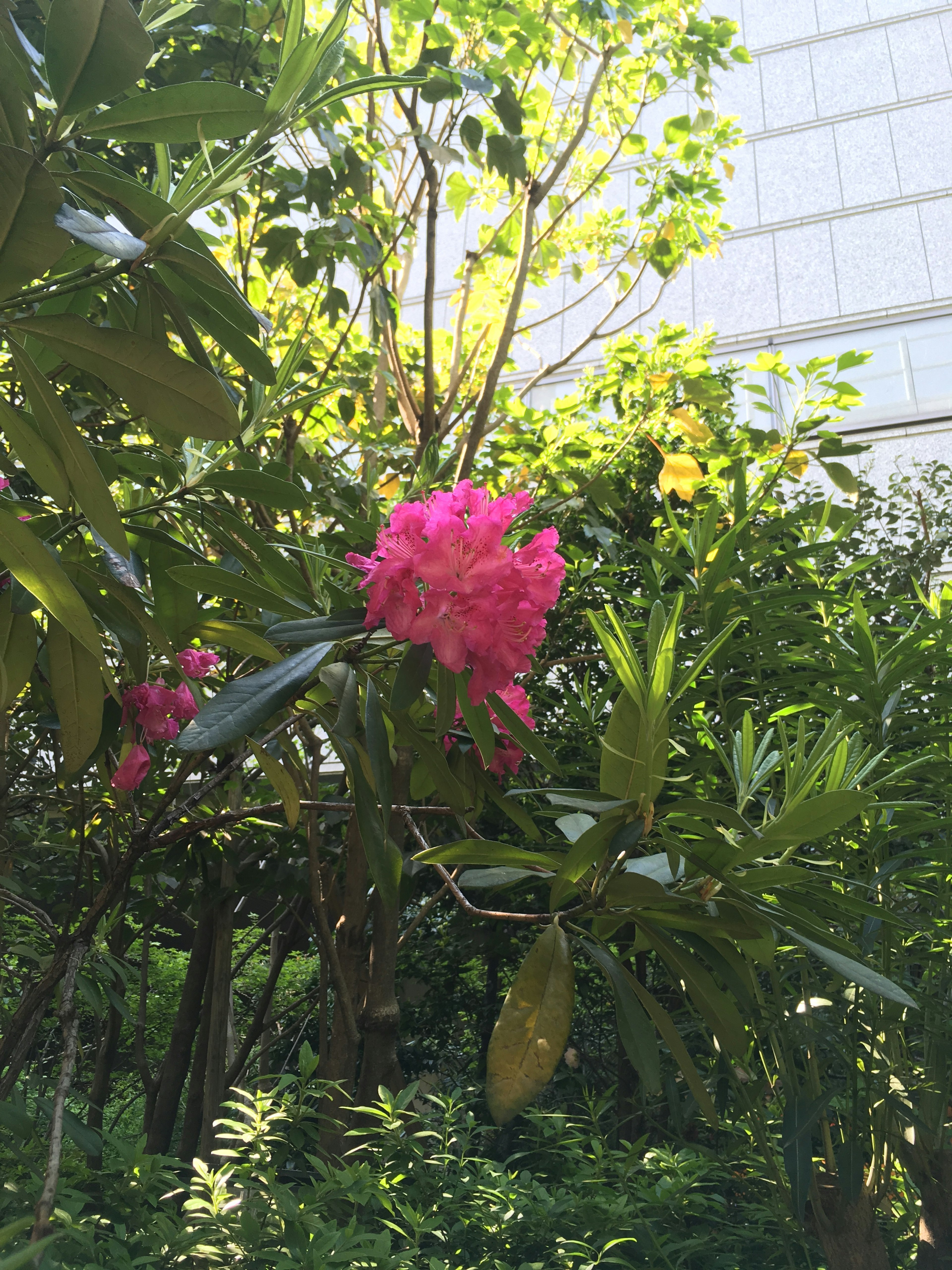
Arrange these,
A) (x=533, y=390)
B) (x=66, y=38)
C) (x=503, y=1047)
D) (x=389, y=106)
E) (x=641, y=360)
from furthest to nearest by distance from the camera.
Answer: (x=533, y=390), (x=389, y=106), (x=641, y=360), (x=503, y=1047), (x=66, y=38)

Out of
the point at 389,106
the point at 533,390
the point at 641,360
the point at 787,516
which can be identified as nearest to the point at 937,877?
the point at 787,516

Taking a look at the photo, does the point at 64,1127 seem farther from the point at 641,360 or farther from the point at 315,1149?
the point at 641,360

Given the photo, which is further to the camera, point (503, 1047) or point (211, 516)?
point (211, 516)

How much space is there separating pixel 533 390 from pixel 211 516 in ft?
19.4

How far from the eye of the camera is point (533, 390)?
676cm

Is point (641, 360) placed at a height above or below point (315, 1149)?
above

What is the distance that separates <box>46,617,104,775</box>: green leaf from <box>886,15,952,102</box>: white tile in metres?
7.52

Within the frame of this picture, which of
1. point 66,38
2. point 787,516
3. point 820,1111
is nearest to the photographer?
point 66,38

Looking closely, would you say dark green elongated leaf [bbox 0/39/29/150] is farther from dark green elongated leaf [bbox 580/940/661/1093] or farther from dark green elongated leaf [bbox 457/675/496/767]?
dark green elongated leaf [bbox 580/940/661/1093]

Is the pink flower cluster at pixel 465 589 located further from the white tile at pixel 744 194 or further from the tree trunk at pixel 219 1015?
the white tile at pixel 744 194

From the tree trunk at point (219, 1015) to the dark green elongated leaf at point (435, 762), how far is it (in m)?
1.07

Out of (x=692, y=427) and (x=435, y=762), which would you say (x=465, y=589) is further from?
(x=692, y=427)

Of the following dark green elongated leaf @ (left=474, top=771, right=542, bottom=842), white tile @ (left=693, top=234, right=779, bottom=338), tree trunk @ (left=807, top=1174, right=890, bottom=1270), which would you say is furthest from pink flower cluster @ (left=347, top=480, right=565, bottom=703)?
white tile @ (left=693, top=234, right=779, bottom=338)

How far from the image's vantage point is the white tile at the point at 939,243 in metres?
5.98
